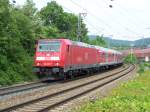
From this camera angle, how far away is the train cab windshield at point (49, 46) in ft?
109

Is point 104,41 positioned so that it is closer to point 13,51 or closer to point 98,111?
point 13,51

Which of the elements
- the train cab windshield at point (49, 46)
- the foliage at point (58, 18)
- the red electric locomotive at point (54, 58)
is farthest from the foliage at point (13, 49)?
the foliage at point (58, 18)

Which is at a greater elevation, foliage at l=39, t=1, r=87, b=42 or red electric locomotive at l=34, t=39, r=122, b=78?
foliage at l=39, t=1, r=87, b=42

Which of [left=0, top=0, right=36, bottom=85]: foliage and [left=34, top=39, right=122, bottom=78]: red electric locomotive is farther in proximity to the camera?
[left=34, top=39, right=122, bottom=78]: red electric locomotive

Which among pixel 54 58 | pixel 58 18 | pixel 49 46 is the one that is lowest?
pixel 54 58

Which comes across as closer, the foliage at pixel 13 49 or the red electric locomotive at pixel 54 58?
the foliage at pixel 13 49

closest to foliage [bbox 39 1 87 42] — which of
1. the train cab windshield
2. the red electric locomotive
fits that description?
the red electric locomotive

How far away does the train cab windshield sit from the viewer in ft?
109

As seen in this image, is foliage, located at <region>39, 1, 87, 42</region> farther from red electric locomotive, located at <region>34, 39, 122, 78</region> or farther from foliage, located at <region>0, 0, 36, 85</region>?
red electric locomotive, located at <region>34, 39, 122, 78</region>

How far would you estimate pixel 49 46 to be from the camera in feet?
110

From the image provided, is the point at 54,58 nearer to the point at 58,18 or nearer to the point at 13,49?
the point at 13,49

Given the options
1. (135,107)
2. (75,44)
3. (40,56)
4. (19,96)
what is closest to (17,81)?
(40,56)

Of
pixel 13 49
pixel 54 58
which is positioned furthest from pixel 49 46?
pixel 13 49

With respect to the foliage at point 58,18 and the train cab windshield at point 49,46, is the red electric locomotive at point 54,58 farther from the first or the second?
the foliage at point 58,18
